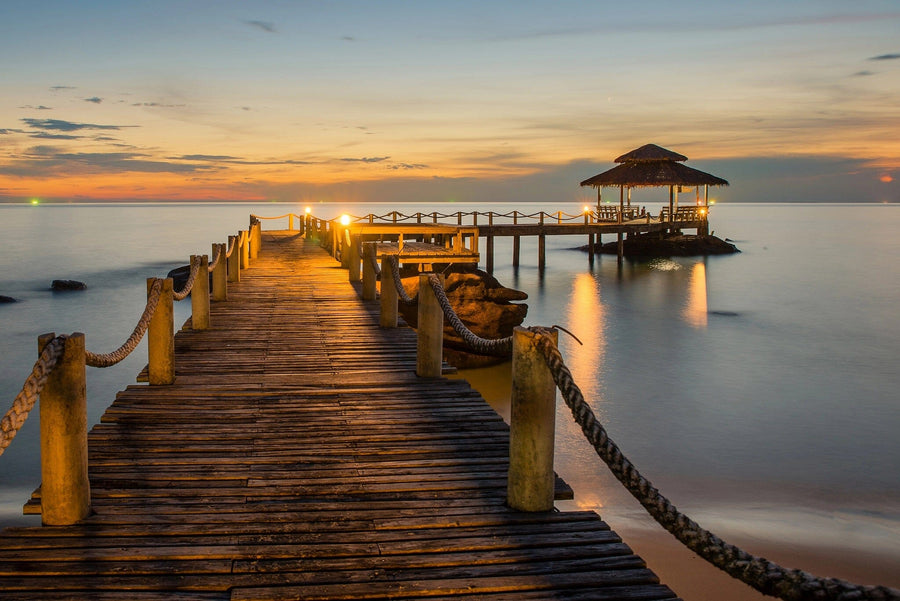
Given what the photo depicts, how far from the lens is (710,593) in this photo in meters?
8.14

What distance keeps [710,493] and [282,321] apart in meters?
6.83

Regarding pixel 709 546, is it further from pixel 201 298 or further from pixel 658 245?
pixel 658 245

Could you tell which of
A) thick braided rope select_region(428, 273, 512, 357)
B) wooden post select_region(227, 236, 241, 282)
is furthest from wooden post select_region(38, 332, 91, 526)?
wooden post select_region(227, 236, 241, 282)

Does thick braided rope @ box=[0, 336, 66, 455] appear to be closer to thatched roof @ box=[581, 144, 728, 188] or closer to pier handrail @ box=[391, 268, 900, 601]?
pier handrail @ box=[391, 268, 900, 601]

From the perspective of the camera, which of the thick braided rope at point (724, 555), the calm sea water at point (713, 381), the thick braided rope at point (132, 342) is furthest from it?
the calm sea water at point (713, 381)

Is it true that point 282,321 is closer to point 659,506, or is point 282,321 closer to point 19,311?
point 659,506

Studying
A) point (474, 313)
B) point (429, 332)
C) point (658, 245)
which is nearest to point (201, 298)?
point (429, 332)

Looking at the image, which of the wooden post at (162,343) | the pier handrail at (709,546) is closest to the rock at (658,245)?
the wooden post at (162,343)

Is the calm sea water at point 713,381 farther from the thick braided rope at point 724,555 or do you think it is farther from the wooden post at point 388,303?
the thick braided rope at point 724,555

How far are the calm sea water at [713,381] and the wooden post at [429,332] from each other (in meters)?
4.36

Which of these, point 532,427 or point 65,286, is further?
point 65,286

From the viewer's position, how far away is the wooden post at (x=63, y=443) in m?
3.68

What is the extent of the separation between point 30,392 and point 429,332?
3.94 metres

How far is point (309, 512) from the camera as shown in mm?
3934
